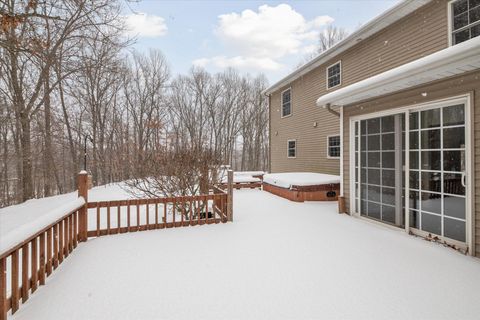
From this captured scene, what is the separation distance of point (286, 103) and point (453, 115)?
8.82 meters

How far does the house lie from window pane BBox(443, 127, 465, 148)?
0.04ft

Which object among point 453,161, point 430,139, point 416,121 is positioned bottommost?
point 453,161

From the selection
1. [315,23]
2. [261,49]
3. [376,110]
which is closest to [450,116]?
[376,110]

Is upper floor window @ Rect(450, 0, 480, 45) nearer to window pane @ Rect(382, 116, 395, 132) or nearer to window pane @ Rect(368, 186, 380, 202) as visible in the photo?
window pane @ Rect(382, 116, 395, 132)

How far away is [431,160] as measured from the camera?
400 centimetres

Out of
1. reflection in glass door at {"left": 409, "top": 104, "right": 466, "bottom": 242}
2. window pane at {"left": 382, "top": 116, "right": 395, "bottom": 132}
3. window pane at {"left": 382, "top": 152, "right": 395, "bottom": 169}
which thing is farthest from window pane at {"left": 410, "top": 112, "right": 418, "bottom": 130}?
window pane at {"left": 382, "top": 152, "right": 395, "bottom": 169}

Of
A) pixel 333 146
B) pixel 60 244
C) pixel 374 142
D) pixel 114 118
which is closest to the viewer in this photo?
pixel 60 244

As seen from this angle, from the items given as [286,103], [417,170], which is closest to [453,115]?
[417,170]

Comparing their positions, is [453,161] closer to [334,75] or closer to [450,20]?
[450,20]

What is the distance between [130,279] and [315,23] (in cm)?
2142

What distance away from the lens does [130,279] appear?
284 centimetres

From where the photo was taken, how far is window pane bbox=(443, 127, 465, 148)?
359 cm

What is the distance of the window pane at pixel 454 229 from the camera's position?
3619 mm

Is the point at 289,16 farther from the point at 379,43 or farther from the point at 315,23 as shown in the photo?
the point at 379,43
